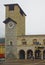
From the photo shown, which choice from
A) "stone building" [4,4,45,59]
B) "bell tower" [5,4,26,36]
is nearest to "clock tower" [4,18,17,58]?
"stone building" [4,4,45,59]

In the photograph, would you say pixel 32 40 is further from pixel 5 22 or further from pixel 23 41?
pixel 5 22

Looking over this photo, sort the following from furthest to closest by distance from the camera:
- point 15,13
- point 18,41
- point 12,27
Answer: point 15,13, point 12,27, point 18,41

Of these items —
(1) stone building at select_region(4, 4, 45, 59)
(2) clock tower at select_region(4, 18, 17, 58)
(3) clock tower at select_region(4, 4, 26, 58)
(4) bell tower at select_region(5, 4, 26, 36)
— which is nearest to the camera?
(1) stone building at select_region(4, 4, 45, 59)

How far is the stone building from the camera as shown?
217ft

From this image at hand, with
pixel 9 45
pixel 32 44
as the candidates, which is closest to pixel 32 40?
pixel 32 44

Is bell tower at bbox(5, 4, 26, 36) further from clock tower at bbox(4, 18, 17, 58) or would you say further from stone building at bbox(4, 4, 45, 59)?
clock tower at bbox(4, 18, 17, 58)

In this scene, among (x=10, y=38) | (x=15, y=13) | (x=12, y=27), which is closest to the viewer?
(x=10, y=38)

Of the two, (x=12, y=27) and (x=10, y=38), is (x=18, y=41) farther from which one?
(x=12, y=27)

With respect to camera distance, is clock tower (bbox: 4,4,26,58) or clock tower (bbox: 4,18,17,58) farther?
clock tower (bbox: 4,4,26,58)

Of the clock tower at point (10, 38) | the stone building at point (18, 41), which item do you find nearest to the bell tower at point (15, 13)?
the stone building at point (18, 41)

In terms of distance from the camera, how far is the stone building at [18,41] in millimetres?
66062

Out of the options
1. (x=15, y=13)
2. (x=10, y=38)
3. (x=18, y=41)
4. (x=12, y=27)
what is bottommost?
(x=18, y=41)

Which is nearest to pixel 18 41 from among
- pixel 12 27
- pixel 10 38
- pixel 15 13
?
pixel 10 38

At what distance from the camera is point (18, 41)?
222 feet
